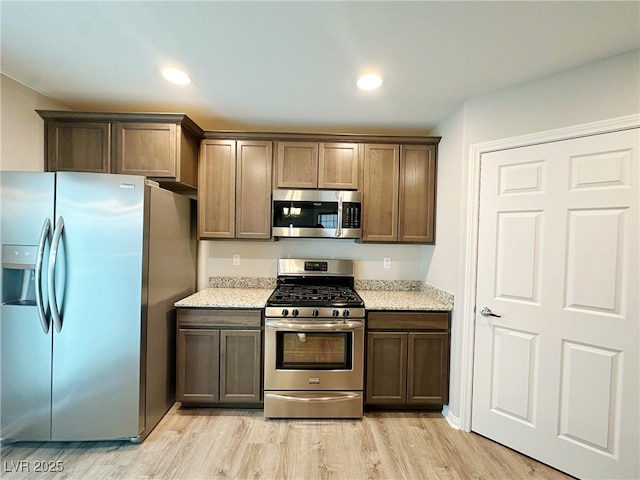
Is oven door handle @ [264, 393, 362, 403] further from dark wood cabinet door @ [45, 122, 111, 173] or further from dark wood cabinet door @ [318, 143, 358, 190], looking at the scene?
dark wood cabinet door @ [45, 122, 111, 173]

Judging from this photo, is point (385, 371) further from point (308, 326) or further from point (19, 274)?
point (19, 274)

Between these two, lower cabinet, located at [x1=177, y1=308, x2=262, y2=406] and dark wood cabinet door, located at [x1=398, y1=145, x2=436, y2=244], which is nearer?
lower cabinet, located at [x1=177, y1=308, x2=262, y2=406]

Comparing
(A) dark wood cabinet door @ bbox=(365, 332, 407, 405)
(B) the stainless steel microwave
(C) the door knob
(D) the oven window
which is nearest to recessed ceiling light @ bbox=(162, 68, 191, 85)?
(B) the stainless steel microwave

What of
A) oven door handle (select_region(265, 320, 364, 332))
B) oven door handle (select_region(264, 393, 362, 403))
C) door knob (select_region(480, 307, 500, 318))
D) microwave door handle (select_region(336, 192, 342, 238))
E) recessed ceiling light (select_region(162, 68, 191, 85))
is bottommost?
oven door handle (select_region(264, 393, 362, 403))

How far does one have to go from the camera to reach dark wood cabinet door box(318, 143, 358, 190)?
2.65 meters

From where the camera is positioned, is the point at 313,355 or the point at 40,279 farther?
the point at 313,355

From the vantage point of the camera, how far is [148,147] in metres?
2.29

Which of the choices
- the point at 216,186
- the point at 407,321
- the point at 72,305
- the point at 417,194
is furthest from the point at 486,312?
the point at 72,305

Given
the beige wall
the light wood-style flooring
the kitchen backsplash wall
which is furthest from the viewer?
the kitchen backsplash wall

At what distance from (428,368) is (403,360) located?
0.23 m

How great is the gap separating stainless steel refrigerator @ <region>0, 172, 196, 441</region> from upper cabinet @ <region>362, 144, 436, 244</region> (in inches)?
74.7

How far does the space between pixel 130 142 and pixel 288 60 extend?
155 cm

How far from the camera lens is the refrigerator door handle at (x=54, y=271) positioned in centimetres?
177

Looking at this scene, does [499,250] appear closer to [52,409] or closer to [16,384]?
[52,409]
